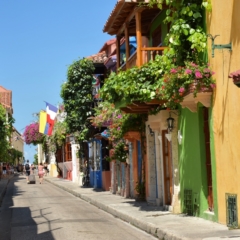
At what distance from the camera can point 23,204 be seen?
24.1 metres

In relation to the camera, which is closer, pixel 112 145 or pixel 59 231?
pixel 59 231

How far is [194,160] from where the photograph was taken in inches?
616

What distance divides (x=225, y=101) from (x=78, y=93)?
20843 mm

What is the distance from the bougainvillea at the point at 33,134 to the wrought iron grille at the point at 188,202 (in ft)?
167

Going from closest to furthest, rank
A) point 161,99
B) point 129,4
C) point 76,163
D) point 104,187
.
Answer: point 161,99
point 129,4
point 104,187
point 76,163

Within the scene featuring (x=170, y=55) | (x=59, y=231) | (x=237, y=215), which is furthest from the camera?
(x=170, y=55)

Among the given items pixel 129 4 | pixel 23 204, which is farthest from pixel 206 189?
pixel 23 204

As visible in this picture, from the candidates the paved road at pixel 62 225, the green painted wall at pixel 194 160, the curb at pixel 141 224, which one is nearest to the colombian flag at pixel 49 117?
the curb at pixel 141 224

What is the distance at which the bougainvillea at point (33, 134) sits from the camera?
66375mm

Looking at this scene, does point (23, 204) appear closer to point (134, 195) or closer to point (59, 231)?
point (134, 195)

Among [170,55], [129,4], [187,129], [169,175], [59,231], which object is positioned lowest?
[59,231]

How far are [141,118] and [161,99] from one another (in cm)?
522

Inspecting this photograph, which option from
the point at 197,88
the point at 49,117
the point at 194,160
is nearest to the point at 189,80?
the point at 197,88

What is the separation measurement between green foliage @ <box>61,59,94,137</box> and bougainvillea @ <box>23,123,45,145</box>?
32.7 meters
